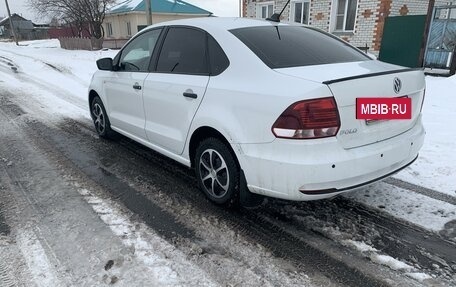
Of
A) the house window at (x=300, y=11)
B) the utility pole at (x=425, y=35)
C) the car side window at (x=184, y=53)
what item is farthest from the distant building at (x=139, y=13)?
the car side window at (x=184, y=53)

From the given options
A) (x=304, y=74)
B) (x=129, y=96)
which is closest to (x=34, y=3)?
(x=129, y=96)

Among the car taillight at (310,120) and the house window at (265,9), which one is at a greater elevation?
the house window at (265,9)

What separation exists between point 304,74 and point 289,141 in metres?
0.53

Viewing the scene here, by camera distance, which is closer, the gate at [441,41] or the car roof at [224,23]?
the car roof at [224,23]

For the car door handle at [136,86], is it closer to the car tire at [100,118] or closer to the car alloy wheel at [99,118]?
the car tire at [100,118]

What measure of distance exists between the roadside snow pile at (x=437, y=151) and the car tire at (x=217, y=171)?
6.59 ft

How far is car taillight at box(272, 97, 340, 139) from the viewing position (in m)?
2.52

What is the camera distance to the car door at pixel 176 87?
3.39 meters

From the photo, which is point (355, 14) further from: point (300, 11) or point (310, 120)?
point (310, 120)

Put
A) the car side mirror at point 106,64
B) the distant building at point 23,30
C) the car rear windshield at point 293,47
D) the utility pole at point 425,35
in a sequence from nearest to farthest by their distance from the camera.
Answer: the car rear windshield at point 293,47 → the car side mirror at point 106,64 → the utility pole at point 425,35 → the distant building at point 23,30

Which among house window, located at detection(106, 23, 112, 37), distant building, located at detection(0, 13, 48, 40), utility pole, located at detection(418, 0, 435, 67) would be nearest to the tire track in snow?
utility pole, located at detection(418, 0, 435, 67)

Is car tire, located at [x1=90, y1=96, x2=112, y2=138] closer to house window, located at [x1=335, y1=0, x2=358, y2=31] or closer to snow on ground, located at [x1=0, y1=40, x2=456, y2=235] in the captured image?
snow on ground, located at [x1=0, y1=40, x2=456, y2=235]

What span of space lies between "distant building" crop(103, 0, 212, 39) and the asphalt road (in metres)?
29.4

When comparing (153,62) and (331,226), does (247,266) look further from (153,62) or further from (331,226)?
(153,62)
